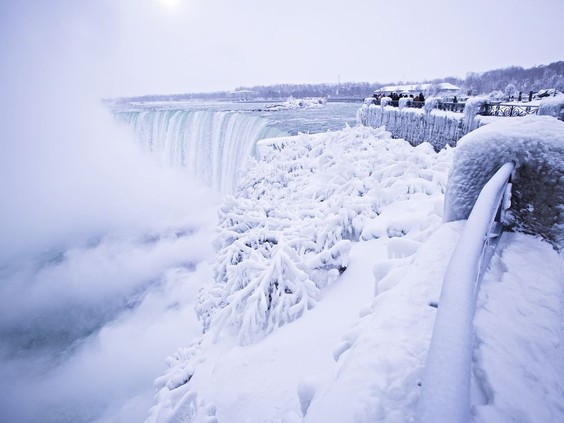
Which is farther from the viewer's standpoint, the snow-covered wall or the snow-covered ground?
the snow-covered wall

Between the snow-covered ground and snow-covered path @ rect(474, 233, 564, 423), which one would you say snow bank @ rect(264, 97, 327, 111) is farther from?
snow-covered path @ rect(474, 233, 564, 423)

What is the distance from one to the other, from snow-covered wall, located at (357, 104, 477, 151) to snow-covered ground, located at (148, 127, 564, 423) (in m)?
2.05

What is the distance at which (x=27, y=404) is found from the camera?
10.7 metres

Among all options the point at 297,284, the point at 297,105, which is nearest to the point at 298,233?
the point at 297,284

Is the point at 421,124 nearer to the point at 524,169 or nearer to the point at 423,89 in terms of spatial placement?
the point at 524,169

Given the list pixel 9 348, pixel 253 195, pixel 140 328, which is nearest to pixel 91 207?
pixel 9 348

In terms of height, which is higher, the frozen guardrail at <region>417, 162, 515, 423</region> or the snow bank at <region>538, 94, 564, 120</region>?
the snow bank at <region>538, 94, 564, 120</region>

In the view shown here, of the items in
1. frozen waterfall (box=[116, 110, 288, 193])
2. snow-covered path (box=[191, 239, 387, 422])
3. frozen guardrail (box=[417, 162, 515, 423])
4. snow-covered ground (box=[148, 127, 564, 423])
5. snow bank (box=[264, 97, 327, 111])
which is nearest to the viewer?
frozen guardrail (box=[417, 162, 515, 423])

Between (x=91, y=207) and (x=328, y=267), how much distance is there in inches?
1454

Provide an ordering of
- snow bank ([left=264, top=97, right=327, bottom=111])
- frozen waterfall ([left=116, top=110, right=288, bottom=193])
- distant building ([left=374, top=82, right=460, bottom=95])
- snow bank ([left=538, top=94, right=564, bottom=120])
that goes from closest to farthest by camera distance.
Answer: snow bank ([left=538, top=94, right=564, bottom=120]) → frozen waterfall ([left=116, top=110, right=288, bottom=193]) → distant building ([left=374, top=82, right=460, bottom=95]) → snow bank ([left=264, top=97, right=327, bottom=111])

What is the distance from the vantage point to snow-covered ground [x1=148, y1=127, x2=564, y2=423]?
4.43 ft

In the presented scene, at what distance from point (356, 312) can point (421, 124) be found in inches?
473

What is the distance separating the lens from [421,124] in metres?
13.5

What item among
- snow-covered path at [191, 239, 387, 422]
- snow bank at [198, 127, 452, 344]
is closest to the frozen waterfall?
snow bank at [198, 127, 452, 344]
